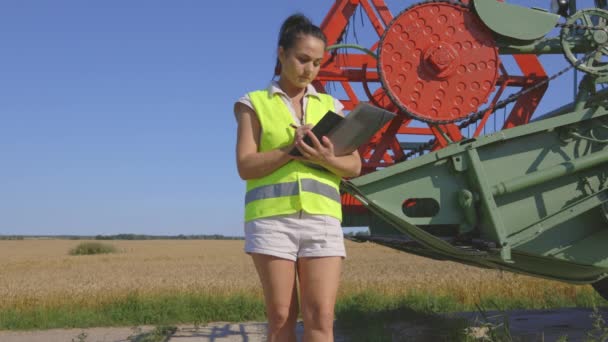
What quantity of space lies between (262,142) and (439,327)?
151 inches

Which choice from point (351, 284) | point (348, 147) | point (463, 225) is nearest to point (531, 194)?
point (463, 225)

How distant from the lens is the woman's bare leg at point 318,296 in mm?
2088

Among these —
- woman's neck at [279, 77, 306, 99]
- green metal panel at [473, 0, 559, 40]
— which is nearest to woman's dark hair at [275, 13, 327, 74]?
woman's neck at [279, 77, 306, 99]

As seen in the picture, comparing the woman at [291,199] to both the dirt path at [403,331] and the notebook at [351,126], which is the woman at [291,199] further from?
the dirt path at [403,331]

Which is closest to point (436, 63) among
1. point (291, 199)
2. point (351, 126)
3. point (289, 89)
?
point (289, 89)

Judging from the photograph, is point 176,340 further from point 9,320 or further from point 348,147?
point 348,147

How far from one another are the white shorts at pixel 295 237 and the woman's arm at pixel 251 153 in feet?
0.56

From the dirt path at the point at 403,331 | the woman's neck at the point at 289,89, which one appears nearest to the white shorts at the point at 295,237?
the woman's neck at the point at 289,89

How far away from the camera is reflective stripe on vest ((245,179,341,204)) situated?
2139 mm

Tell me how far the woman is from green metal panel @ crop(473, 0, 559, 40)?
2.51 m

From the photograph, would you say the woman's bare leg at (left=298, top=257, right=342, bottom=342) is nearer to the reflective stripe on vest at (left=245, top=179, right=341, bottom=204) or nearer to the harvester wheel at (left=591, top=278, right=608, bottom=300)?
the reflective stripe on vest at (left=245, top=179, right=341, bottom=204)

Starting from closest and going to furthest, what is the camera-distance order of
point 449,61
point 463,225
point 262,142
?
point 262,142 < point 463,225 < point 449,61

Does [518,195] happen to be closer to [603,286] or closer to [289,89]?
[603,286]

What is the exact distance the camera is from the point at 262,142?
2252 mm
